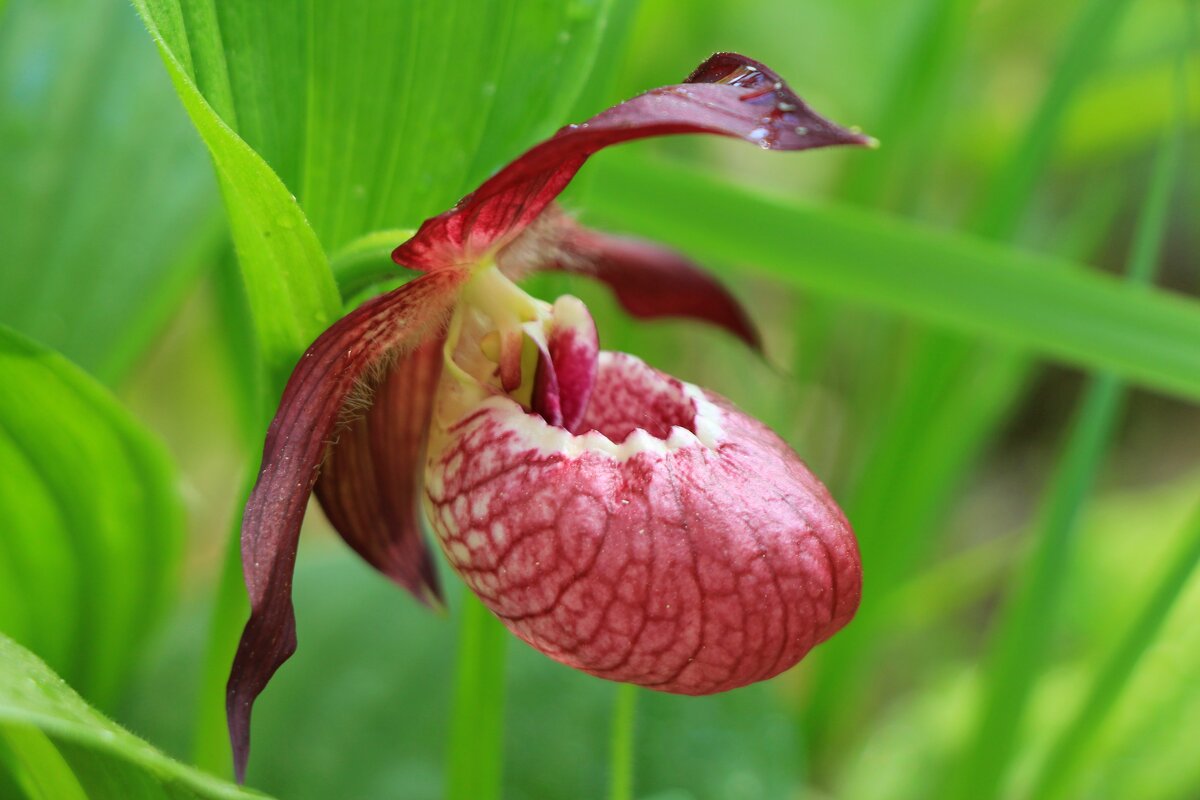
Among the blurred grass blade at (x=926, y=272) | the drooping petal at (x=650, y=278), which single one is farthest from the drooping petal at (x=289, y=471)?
the blurred grass blade at (x=926, y=272)

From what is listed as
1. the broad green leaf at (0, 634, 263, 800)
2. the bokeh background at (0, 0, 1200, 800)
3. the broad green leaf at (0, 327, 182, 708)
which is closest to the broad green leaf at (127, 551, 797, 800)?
the bokeh background at (0, 0, 1200, 800)

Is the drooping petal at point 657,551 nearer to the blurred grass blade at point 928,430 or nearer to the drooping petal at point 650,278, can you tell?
the drooping petal at point 650,278

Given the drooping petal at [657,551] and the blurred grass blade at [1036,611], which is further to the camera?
the blurred grass blade at [1036,611]

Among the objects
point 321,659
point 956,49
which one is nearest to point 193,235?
point 321,659

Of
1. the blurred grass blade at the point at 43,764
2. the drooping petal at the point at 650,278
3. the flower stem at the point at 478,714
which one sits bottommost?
the flower stem at the point at 478,714

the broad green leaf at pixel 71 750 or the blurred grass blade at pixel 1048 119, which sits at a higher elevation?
the blurred grass blade at pixel 1048 119

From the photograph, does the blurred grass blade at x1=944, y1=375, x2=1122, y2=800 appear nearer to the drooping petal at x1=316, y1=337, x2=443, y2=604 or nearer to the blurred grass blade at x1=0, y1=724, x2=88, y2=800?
the drooping petal at x1=316, y1=337, x2=443, y2=604
